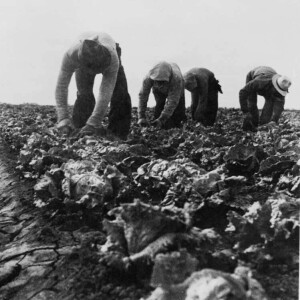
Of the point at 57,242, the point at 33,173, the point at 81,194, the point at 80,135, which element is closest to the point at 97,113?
the point at 80,135

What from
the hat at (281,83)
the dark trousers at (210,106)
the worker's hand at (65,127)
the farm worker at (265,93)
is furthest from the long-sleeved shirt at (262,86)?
the worker's hand at (65,127)

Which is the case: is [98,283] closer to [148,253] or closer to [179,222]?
[148,253]

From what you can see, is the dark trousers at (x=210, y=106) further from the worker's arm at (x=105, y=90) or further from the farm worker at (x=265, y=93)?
the worker's arm at (x=105, y=90)

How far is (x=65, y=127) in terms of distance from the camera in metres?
5.44

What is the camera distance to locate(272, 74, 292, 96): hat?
21.3 feet

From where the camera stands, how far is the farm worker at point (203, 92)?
777cm

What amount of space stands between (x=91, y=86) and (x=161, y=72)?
48.3 inches

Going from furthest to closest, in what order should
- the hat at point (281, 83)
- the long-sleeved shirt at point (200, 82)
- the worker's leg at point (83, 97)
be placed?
the long-sleeved shirt at point (200, 82), the hat at point (281, 83), the worker's leg at point (83, 97)

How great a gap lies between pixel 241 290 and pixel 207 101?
717 cm

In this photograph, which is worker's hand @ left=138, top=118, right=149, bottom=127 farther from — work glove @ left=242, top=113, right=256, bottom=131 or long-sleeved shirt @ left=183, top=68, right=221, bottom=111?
work glove @ left=242, top=113, right=256, bottom=131

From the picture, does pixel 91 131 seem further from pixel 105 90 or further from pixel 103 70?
pixel 103 70

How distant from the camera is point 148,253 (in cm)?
162

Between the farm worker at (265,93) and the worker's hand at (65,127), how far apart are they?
3101 millimetres

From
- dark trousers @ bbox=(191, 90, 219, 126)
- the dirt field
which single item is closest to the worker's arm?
the dirt field
